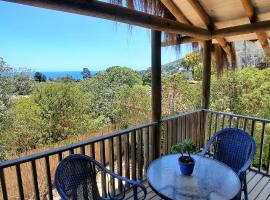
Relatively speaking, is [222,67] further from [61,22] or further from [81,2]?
[61,22]

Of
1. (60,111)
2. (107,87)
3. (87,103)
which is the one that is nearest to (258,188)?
(60,111)

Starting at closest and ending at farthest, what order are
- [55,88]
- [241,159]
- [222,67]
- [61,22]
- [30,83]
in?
[241,159], [222,67], [55,88], [30,83], [61,22]

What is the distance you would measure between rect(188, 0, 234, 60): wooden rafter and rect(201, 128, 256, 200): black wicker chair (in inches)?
79.6

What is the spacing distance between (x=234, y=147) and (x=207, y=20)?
2.33m

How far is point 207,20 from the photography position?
4.00 metres

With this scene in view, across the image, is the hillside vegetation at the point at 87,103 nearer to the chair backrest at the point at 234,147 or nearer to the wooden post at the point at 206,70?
the wooden post at the point at 206,70

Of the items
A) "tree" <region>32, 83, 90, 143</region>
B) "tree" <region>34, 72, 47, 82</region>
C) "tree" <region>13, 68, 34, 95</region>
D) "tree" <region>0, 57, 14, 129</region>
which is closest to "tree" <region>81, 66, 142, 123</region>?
"tree" <region>32, 83, 90, 143</region>

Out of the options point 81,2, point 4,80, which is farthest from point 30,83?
point 81,2

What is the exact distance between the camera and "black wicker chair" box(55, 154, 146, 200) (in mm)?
1998

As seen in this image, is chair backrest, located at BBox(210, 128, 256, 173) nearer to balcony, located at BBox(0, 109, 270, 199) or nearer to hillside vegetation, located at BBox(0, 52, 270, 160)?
balcony, located at BBox(0, 109, 270, 199)

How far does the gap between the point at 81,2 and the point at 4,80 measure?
10.1 metres

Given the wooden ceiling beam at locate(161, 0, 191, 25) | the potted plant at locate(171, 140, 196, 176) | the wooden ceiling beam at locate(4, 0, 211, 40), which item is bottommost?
the potted plant at locate(171, 140, 196, 176)

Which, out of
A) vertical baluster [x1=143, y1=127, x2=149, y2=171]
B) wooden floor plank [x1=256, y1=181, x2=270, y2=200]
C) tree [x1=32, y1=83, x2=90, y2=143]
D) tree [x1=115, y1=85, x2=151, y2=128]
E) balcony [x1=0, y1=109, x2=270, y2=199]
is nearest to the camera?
balcony [x1=0, y1=109, x2=270, y2=199]

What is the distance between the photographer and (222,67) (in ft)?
16.0
